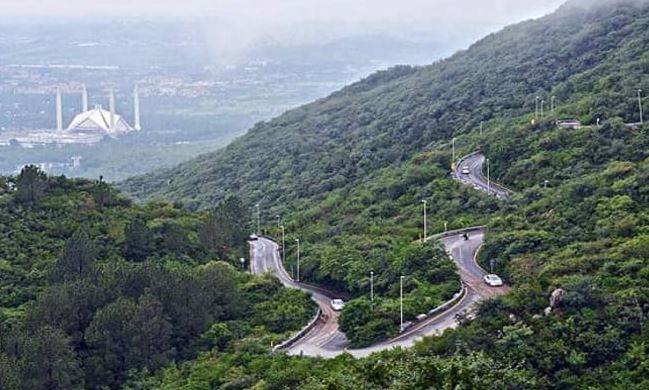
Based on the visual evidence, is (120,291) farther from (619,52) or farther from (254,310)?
(619,52)

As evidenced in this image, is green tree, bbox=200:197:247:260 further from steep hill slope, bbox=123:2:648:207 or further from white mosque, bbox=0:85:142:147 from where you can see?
white mosque, bbox=0:85:142:147

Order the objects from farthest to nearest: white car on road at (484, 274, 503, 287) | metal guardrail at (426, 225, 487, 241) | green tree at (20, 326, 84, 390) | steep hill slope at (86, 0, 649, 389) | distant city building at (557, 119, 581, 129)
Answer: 1. distant city building at (557, 119, 581, 129)
2. metal guardrail at (426, 225, 487, 241)
3. white car on road at (484, 274, 503, 287)
4. green tree at (20, 326, 84, 390)
5. steep hill slope at (86, 0, 649, 389)

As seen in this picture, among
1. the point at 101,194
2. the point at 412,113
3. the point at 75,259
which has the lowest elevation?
the point at 75,259

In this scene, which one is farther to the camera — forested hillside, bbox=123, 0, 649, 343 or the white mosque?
the white mosque

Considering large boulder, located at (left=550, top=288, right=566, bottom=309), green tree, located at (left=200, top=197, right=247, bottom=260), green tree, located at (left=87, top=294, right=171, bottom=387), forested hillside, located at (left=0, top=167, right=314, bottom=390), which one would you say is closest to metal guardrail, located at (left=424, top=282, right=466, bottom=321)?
large boulder, located at (left=550, top=288, right=566, bottom=309)

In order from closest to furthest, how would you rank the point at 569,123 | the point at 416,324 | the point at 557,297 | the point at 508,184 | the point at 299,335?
1. the point at 557,297
2. the point at 416,324
3. the point at 299,335
4. the point at 508,184
5. the point at 569,123

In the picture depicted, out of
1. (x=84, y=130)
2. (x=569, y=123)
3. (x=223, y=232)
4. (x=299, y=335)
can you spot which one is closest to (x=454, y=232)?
(x=223, y=232)

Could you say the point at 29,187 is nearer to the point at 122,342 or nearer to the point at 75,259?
the point at 75,259
